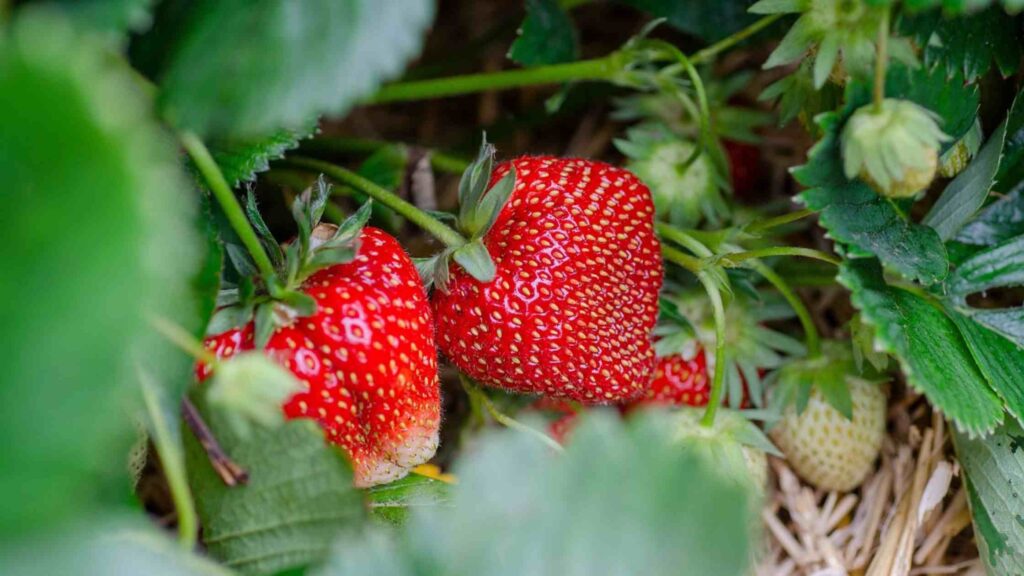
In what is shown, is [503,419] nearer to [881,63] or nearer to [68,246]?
[881,63]

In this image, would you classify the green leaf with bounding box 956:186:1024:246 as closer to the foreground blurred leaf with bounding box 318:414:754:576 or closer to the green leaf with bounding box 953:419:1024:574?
the green leaf with bounding box 953:419:1024:574

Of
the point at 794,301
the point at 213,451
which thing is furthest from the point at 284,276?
the point at 794,301

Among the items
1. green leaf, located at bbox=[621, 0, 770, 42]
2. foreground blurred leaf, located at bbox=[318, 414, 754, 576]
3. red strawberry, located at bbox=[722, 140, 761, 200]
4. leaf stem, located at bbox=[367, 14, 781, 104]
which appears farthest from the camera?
red strawberry, located at bbox=[722, 140, 761, 200]

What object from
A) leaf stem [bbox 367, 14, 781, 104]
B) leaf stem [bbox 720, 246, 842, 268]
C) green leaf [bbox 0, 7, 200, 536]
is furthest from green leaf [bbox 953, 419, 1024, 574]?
green leaf [bbox 0, 7, 200, 536]

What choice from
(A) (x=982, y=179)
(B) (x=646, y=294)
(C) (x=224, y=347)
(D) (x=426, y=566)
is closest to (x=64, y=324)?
(D) (x=426, y=566)

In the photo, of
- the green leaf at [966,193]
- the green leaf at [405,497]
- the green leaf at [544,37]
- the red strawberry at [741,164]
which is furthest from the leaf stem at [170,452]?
the red strawberry at [741,164]

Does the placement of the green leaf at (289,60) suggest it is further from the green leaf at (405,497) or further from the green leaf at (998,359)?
the green leaf at (998,359)
